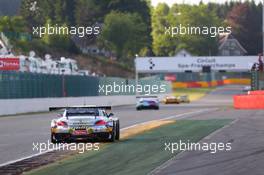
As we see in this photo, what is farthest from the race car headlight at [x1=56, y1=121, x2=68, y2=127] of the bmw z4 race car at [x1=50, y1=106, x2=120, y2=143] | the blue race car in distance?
the blue race car in distance

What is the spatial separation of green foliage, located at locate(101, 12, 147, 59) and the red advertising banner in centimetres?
5011

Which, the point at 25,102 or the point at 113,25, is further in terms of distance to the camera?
the point at 113,25

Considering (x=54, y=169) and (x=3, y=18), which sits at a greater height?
(x=3, y=18)

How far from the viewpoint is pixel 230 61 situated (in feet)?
280

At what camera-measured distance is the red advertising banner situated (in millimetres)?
64125

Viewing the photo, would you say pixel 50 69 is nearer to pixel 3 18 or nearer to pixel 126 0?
pixel 3 18

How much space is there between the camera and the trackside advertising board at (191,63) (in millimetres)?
84938

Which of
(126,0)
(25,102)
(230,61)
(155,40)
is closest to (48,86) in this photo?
(25,102)

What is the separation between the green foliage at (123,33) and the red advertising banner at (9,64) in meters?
50.1

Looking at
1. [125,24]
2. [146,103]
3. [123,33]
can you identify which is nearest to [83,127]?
[146,103]

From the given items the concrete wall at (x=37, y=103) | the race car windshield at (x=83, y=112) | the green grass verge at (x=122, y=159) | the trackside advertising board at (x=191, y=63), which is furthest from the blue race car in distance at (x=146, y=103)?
the race car windshield at (x=83, y=112)

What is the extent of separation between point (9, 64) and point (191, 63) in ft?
87.1

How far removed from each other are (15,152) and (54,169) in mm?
4810

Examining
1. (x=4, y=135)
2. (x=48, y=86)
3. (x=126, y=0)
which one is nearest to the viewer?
(x=4, y=135)
